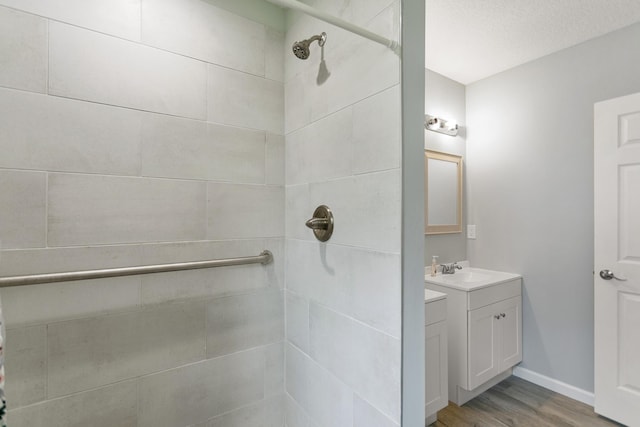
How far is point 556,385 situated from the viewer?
86.8 inches

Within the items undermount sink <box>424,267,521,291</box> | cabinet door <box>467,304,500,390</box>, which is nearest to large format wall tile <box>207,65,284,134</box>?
undermount sink <box>424,267,521,291</box>

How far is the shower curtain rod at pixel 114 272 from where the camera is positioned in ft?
2.77

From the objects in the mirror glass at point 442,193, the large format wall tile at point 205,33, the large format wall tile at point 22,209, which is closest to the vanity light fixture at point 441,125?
the mirror glass at point 442,193

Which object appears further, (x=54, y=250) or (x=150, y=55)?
(x=150, y=55)

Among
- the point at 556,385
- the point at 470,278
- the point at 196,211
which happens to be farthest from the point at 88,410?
the point at 556,385

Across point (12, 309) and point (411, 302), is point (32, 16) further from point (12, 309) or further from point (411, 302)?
point (411, 302)

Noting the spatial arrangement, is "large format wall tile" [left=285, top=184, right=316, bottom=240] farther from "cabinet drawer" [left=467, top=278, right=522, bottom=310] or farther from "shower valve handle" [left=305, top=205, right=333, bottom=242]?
"cabinet drawer" [left=467, top=278, right=522, bottom=310]

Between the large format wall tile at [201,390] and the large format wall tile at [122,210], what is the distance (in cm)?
53

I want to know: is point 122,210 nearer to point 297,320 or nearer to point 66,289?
point 66,289

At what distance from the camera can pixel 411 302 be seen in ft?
2.87

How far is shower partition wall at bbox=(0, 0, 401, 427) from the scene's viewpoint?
0.91 metres

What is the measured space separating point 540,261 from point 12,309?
3.00 m

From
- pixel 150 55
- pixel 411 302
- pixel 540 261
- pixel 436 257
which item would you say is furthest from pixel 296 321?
pixel 540 261

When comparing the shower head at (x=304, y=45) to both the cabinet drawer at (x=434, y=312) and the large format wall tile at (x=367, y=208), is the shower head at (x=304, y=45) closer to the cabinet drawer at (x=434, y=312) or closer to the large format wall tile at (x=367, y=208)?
the large format wall tile at (x=367, y=208)
